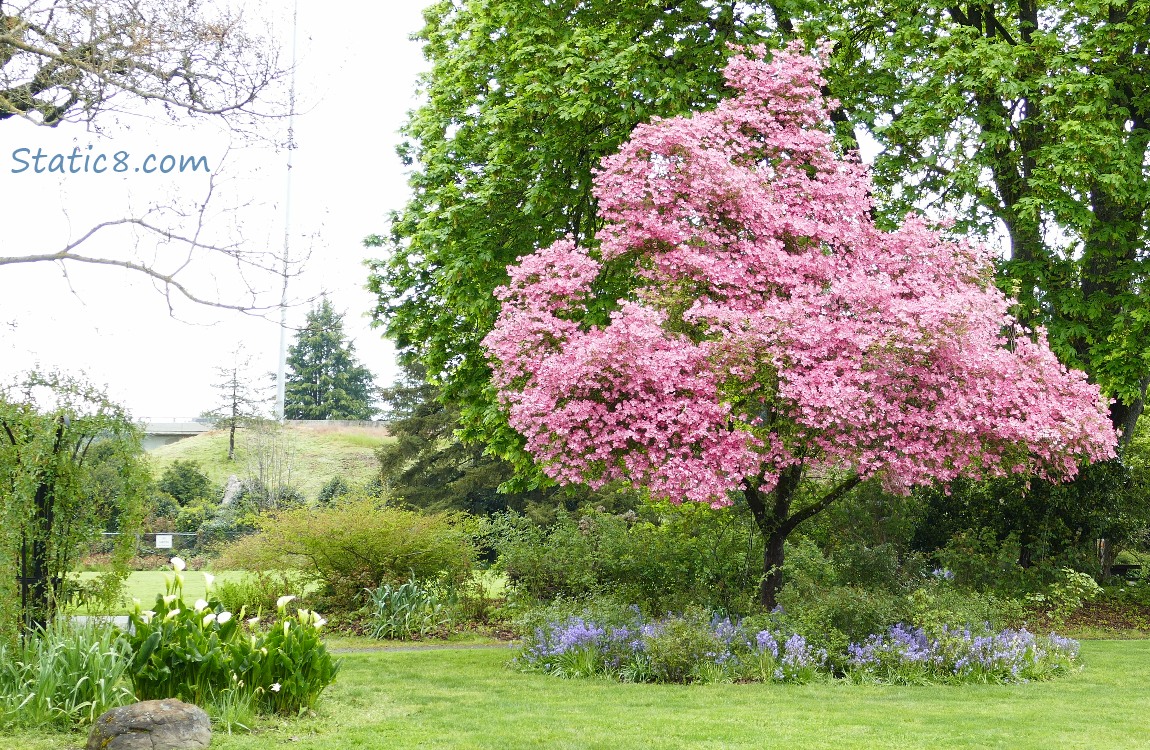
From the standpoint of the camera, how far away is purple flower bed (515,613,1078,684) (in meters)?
10.2

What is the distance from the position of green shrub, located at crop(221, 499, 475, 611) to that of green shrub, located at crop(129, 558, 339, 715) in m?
6.73

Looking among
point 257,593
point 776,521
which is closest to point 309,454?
point 257,593

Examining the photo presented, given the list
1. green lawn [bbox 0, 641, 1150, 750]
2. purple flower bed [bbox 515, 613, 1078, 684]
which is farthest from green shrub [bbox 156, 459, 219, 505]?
purple flower bed [bbox 515, 613, 1078, 684]

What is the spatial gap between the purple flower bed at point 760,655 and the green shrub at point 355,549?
462cm

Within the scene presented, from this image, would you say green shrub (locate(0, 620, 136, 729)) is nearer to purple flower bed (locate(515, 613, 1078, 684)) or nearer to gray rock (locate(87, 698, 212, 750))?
gray rock (locate(87, 698, 212, 750))

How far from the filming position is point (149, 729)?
6.62 m

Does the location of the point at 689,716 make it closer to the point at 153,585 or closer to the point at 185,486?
the point at 153,585

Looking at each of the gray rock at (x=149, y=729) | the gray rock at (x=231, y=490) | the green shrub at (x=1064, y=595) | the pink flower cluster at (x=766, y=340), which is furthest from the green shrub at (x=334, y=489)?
the gray rock at (x=149, y=729)

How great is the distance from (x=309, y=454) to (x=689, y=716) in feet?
137

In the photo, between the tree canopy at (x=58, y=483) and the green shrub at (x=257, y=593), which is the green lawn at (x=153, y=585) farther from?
the tree canopy at (x=58, y=483)

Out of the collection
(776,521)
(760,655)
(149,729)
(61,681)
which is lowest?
(760,655)

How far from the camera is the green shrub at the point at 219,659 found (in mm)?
7570

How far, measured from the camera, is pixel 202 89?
10242 mm

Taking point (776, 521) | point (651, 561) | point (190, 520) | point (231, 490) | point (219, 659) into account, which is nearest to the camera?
point (219, 659)
